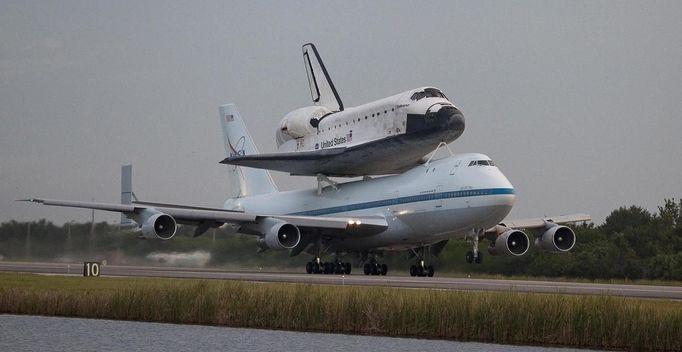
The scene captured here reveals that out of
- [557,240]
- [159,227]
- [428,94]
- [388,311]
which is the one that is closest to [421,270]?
[557,240]

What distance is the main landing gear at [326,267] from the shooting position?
180 ft

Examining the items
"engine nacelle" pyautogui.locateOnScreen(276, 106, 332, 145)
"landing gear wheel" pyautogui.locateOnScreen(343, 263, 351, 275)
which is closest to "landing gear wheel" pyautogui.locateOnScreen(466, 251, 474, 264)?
"landing gear wheel" pyautogui.locateOnScreen(343, 263, 351, 275)

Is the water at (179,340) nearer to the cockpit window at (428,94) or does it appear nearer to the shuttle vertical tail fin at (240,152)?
the cockpit window at (428,94)

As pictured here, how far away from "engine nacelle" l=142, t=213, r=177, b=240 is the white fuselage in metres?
8.58

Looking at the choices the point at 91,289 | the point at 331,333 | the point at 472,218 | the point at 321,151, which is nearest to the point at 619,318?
the point at 331,333

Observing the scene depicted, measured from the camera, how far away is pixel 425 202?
1997 inches

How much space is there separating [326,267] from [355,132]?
672 centimetres

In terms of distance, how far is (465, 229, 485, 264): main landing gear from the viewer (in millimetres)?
47875

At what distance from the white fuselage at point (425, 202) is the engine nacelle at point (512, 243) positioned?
286 centimetres

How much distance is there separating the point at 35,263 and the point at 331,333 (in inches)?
1559

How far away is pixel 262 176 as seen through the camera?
67250 mm

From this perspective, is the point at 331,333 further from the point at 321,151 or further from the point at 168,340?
the point at 321,151

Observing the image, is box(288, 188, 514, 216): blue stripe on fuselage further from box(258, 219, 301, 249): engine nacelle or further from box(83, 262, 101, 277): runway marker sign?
box(83, 262, 101, 277): runway marker sign

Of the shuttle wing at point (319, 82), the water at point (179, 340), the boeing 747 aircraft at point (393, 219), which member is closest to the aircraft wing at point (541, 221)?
the boeing 747 aircraft at point (393, 219)
